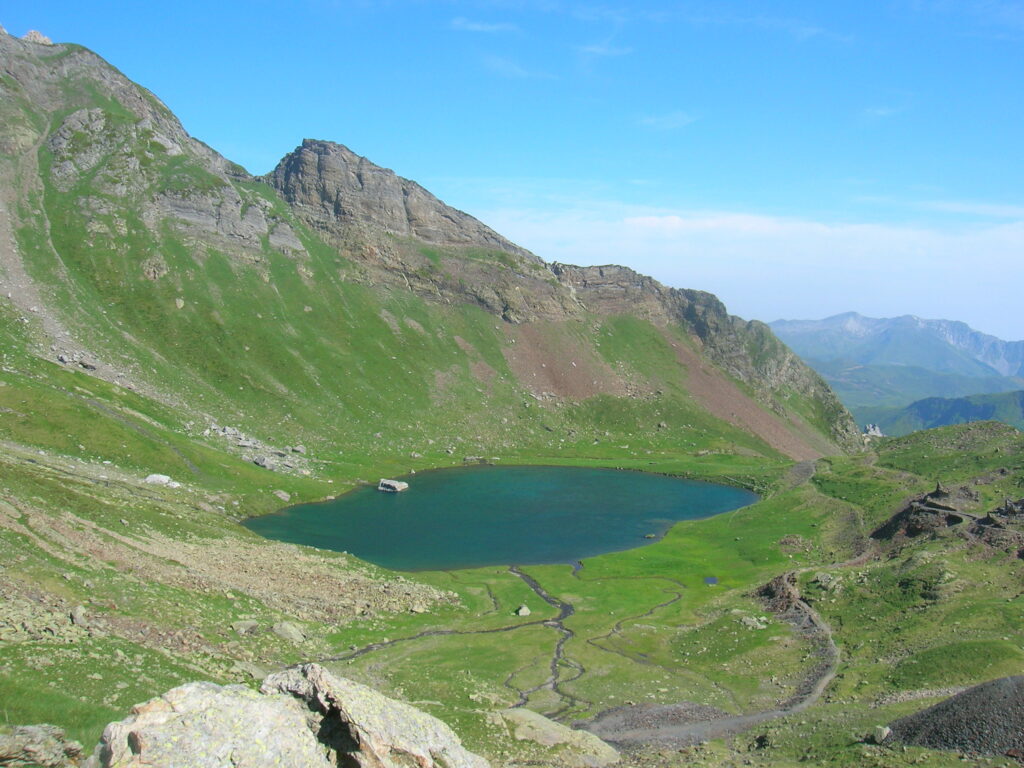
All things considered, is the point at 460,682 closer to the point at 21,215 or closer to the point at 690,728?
the point at 690,728

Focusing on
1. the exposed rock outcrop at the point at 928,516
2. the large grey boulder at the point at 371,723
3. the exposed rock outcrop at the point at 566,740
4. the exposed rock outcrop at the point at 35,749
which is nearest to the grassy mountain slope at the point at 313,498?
the exposed rock outcrop at the point at 566,740

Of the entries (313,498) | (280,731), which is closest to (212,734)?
(280,731)

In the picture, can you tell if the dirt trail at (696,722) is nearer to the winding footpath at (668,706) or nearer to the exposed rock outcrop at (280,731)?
the winding footpath at (668,706)

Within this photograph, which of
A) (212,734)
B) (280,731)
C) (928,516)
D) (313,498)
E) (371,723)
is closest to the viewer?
(212,734)

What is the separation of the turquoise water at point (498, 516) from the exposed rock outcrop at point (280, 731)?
60.7m

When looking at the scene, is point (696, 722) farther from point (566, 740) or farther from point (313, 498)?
point (313, 498)

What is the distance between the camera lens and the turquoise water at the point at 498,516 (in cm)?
9056

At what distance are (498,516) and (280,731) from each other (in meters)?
90.8

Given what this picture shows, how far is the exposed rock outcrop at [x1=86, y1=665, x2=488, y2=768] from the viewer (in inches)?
737

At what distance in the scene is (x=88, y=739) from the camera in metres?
24.7

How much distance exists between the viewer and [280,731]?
20.8 metres

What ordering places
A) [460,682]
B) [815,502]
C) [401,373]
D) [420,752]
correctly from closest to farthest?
[420,752]
[460,682]
[815,502]
[401,373]

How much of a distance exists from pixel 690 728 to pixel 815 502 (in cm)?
8180

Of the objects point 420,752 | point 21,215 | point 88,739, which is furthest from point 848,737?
point 21,215
